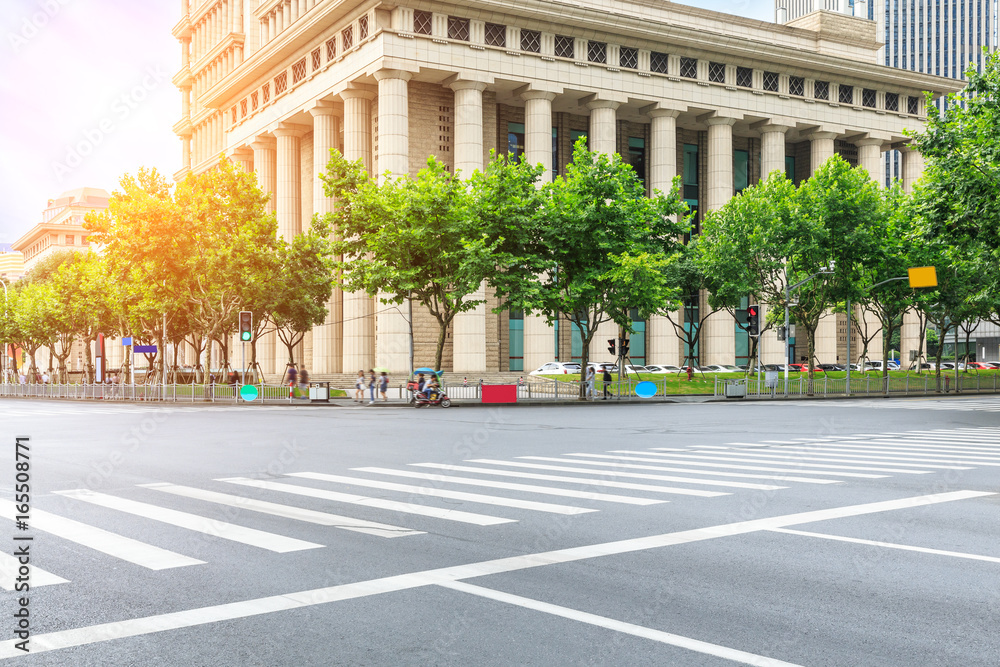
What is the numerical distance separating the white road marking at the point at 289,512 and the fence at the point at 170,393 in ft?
99.9

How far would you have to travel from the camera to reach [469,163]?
178ft

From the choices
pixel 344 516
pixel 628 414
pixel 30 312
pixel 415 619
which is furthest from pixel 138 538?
pixel 30 312

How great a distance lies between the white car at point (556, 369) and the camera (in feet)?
175

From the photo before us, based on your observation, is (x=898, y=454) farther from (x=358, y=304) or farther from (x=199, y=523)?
(x=358, y=304)

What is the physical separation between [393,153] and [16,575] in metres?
47.7

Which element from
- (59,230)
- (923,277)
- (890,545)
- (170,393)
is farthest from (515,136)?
(59,230)

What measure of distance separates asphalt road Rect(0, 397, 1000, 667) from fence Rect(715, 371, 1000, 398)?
29.9 meters

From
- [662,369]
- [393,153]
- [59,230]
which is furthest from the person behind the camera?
[59,230]

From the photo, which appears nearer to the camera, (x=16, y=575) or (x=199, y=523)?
(x=16, y=575)

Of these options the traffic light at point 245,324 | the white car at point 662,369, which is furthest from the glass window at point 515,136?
the traffic light at point 245,324

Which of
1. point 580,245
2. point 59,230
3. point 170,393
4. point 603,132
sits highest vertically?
point 59,230

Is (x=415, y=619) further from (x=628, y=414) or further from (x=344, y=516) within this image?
(x=628, y=414)

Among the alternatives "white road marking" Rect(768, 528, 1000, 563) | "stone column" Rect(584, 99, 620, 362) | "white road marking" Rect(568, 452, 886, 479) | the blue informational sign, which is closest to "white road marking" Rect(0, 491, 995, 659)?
"white road marking" Rect(768, 528, 1000, 563)

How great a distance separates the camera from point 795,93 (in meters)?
66.9
